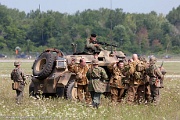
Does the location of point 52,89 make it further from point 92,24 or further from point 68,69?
point 92,24

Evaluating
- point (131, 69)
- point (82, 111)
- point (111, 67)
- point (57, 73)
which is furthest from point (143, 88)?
point (82, 111)

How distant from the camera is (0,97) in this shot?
23641 millimetres

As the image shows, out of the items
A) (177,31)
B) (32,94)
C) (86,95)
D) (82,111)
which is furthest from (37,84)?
(177,31)

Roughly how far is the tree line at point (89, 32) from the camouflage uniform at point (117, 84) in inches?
2240

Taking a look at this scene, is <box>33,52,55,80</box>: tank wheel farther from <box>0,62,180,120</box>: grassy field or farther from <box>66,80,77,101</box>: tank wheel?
<box>0,62,180,120</box>: grassy field

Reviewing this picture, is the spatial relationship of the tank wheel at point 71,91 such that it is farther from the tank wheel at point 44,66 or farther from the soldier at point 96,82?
the soldier at point 96,82

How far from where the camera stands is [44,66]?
23.2m

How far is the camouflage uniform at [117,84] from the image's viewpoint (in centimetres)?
2158

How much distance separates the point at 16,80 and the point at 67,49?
64.4m

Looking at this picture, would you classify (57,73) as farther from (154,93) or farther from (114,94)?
(154,93)

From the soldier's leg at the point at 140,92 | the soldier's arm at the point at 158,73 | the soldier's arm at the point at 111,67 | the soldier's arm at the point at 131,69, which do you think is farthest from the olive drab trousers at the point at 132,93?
the soldier's arm at the point at 111,67

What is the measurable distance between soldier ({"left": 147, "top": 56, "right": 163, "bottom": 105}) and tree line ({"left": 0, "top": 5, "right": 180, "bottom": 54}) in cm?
5760

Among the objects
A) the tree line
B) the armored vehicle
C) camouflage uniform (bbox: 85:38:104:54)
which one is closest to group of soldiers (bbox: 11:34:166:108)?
the armored vehicle

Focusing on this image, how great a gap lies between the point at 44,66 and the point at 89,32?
71468 mm
